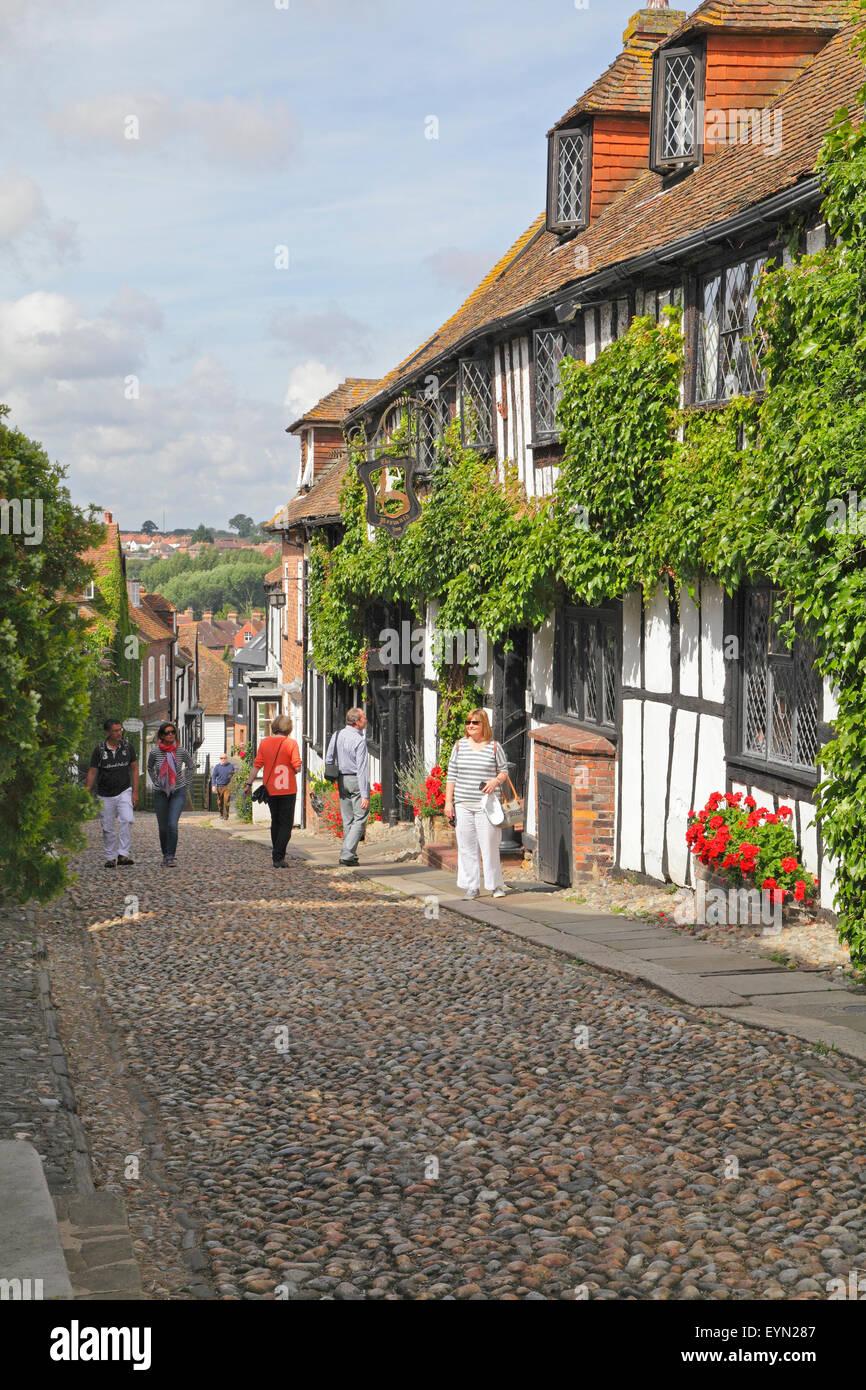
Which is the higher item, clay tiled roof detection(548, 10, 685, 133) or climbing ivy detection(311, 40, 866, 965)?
clay tiled roof detection(548, 10, 685, 133)

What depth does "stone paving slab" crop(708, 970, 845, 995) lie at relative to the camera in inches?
313

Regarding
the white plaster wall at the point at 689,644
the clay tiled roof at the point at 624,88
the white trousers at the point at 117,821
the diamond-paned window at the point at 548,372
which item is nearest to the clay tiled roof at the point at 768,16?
the clay tiled roof at the point at 624,88

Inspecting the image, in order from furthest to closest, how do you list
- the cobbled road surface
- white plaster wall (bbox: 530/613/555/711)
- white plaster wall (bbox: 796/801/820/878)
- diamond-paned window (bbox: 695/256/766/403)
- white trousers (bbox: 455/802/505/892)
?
1. white plaster wall (bbox: 530/613/555/711)
2. white trousers (bbox: 455/802/505/892)
3. diamond-paned window (bbox: 695/256/766/403)
4. white plaster wall (bbox: 796/801/820/878)
5. the cobbled road surface

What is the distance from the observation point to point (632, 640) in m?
12.1

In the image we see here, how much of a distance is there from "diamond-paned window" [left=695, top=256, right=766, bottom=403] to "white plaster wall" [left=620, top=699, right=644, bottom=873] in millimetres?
2905

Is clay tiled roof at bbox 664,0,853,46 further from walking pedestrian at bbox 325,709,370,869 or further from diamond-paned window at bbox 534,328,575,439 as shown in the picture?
walking pedestrian at bbox 325,709,370,869

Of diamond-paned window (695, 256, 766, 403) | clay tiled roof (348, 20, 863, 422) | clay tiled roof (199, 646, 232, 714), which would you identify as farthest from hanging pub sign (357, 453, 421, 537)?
clay tiled roof (199, 646, 232, 714)

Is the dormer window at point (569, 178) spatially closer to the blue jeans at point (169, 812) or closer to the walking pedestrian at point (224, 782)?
the blue jeans at point (169, 812)

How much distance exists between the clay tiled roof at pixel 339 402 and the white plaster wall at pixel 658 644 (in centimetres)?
1810

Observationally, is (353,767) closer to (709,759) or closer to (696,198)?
(709,759)

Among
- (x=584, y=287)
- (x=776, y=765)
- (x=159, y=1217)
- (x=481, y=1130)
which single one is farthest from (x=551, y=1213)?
(x=584, y=287)

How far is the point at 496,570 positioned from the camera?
14602 mm

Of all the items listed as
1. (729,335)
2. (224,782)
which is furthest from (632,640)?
(224,782)

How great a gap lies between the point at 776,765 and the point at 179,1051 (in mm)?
4758
